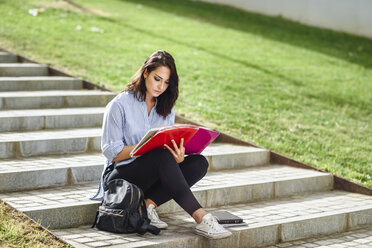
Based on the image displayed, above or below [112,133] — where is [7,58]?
above

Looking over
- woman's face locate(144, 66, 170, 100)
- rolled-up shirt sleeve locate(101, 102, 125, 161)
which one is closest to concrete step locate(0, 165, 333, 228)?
rolled-up shirt sleeve locate(101, 102, 125, 161)

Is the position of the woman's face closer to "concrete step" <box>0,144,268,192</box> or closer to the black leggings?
the black leggings

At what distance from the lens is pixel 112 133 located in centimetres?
517

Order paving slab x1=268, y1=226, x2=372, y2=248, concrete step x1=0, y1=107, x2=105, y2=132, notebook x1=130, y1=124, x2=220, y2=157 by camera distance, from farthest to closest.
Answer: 1. concrete step x1=0, y1=107, x2=105, y2=132
2. paving slab x1=268, y1=226, x2=372, y2=248
3. notebook x1=130, y1=124, x2=220, y2=157

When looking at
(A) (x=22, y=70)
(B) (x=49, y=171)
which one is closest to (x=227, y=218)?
(B) (x=49, y=171)

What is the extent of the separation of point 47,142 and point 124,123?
1.70 meters

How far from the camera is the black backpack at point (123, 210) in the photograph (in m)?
4.90

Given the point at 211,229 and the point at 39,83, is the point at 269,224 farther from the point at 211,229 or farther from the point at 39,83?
the point at 39,83

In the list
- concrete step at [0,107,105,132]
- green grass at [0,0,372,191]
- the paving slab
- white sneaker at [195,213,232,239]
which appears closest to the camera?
white sneaker at [195,213,232,239]

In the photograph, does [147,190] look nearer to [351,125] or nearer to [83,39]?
[351,125]

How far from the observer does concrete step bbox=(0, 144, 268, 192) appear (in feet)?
18.8

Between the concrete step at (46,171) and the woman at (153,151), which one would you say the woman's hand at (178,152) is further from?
the concrete step at (46,171)

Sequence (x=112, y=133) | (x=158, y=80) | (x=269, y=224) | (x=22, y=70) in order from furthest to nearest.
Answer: (x=22, y=70) → (x=269, y=224) → (x=158, y=80) → (x=112, y=133)

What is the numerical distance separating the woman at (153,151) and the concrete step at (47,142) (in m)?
1.60
